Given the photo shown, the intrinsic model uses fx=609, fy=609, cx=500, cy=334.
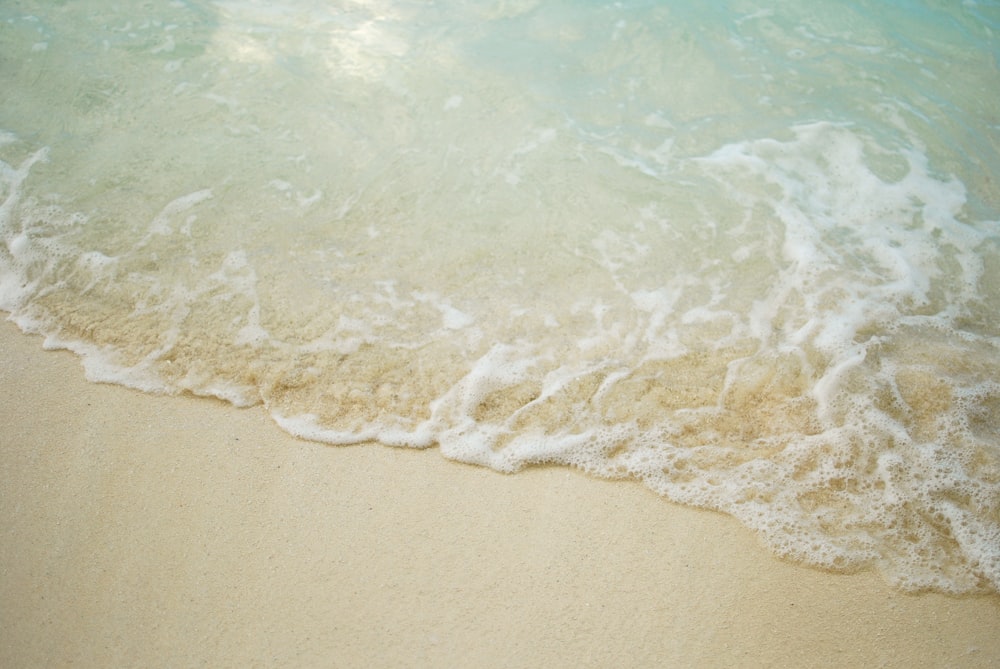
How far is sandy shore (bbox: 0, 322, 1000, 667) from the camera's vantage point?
210cm

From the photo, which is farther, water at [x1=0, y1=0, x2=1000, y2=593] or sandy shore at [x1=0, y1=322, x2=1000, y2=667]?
water at [x1=0, y1=0, x2=1000, y2=593]

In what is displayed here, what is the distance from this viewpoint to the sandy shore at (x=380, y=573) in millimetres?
2102

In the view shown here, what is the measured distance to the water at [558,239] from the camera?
8.84 ft

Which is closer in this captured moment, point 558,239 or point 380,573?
point 380,573

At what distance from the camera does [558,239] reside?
372 cm

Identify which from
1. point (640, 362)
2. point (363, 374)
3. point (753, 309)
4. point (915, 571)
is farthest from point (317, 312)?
point (915, 571)

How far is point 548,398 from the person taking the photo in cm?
288

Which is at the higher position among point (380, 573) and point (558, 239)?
point (558, 239)

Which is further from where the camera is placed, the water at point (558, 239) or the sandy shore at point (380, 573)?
the water at point (558, 239)

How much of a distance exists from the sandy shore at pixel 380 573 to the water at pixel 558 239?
0.16 metres

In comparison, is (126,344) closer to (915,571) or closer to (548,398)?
(548,398)

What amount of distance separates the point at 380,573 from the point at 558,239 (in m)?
2.21

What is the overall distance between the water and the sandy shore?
6.5 inches

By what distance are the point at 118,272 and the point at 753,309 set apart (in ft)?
11.6
